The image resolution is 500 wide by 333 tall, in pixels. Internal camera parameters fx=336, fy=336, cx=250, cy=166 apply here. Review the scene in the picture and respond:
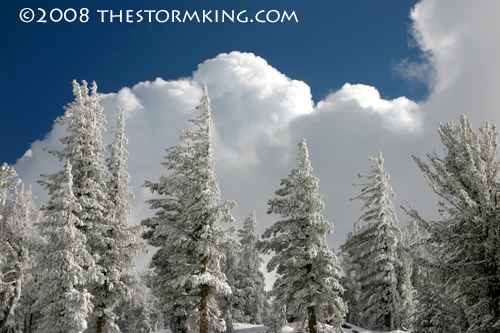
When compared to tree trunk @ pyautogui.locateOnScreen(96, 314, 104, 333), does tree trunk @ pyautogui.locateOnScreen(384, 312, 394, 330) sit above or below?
below

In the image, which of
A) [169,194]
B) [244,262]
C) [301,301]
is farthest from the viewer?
[244,262]

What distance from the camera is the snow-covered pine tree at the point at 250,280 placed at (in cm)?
4138

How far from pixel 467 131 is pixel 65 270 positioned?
20096 mm

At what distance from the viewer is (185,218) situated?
22125mm

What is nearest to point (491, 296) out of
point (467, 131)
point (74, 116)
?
point (467, 131)

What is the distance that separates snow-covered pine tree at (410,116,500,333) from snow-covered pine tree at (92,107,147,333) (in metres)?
18.2

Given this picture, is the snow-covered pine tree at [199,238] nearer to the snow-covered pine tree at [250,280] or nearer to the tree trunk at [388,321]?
the tree trunk at [388,321]

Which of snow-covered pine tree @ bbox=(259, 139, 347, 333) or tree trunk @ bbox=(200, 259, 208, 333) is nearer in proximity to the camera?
tree trunk @ bbox=(200, 259, 208, 333)

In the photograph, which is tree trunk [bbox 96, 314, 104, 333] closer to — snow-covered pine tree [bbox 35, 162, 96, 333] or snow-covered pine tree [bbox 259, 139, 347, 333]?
snow-covered pine tree [bbox 35, 162, 96, 333]

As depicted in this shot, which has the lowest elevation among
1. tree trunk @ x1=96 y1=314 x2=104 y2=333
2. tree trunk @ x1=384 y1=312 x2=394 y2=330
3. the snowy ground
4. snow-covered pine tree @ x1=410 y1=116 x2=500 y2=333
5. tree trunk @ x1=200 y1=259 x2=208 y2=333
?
the snowy ground

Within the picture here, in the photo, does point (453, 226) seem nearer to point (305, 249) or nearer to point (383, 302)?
point (305, 249)

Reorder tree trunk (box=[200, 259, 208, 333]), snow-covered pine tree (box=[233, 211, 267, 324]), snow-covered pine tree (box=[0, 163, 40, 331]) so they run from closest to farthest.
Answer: tree trunk (box=[200, 259, 208, 333]), snow-covered pine tree (box=[0, 163, 40, 331]), snow-covered pine tree (box=[233, 211, 267, 324])

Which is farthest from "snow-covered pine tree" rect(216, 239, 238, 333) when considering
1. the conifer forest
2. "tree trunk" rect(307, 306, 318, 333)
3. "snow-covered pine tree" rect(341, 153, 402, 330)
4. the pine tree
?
"snow-covered pine tree" rect(341, 153, 402, 330)

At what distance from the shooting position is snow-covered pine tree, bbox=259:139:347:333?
2144 centimetres
